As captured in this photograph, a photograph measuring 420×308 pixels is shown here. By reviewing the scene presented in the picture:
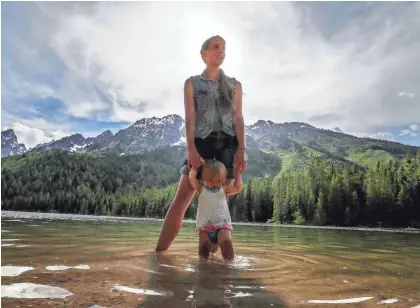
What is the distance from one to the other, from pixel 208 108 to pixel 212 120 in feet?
0.77

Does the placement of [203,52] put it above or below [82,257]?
above

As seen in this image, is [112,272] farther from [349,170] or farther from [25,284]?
[349,170]

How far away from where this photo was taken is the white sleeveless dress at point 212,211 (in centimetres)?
560

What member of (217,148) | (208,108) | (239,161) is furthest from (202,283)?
(208,108)

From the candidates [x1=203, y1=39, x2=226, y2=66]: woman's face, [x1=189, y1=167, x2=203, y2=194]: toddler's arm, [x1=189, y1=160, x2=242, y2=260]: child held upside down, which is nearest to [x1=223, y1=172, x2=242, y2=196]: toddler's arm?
[x1=189, y1=160, x2=242, y2=260]: child held upside down

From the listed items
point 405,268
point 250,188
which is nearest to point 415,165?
point 250,188

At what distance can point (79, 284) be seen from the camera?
3475 millimetres

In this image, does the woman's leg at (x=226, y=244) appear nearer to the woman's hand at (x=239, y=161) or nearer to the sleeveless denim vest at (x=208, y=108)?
the woman's hand at (x=239, y=161)

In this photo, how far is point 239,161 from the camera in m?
6.10

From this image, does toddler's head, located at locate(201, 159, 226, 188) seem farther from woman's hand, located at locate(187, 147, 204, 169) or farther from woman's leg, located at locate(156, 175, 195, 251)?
woman's leg, located at locate(156, 175, 195, 251)

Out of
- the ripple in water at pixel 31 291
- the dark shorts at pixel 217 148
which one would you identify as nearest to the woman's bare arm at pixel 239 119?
the dark shorts at pixel 217 148

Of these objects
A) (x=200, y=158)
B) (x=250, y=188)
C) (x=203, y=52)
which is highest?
(x=250, y=188)

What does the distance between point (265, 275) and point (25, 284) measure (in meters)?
2.54

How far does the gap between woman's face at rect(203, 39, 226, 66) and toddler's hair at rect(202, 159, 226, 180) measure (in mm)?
1803
